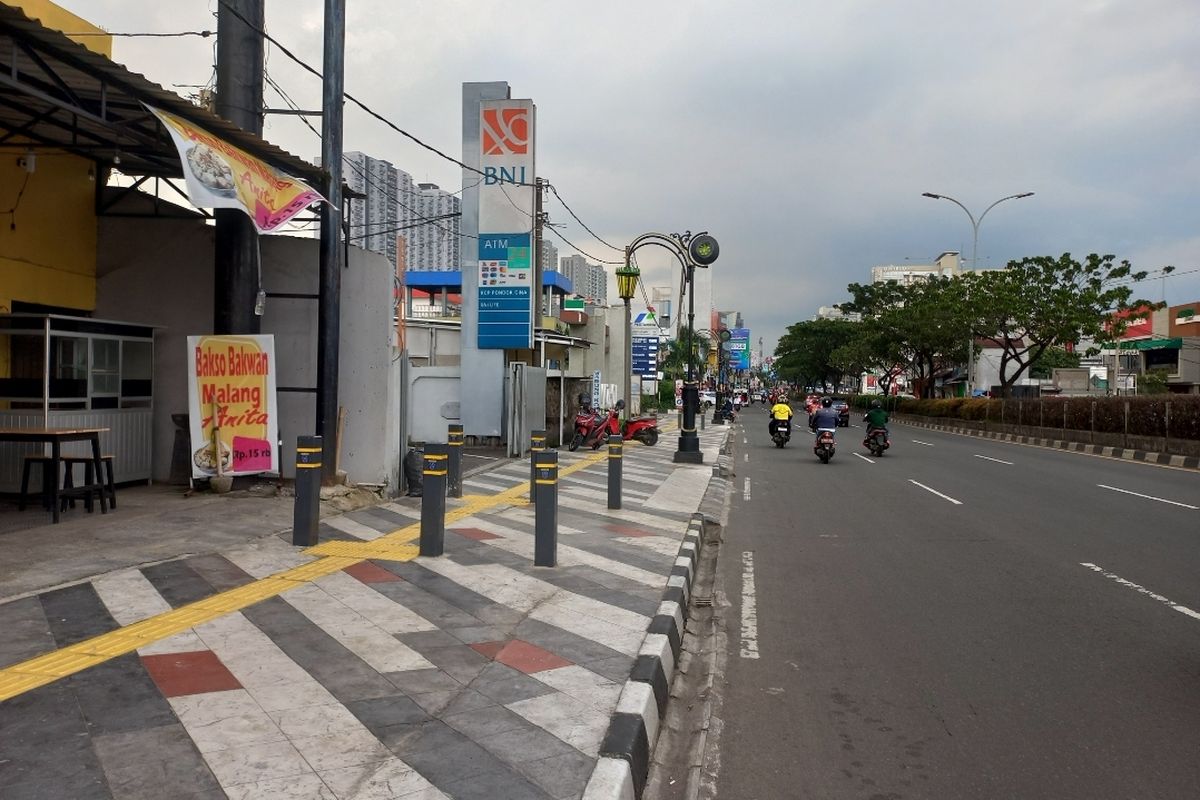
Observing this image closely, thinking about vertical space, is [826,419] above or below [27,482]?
above

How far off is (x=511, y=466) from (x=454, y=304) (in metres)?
40.5

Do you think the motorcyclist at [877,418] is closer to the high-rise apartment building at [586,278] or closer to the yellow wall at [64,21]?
the yellow wall at [64,21]

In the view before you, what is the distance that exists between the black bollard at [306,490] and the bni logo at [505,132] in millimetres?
12912

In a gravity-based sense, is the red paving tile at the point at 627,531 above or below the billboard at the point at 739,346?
below

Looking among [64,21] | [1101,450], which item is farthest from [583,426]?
[1101,450]

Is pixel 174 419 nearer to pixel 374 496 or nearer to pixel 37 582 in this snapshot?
pixel 374 496

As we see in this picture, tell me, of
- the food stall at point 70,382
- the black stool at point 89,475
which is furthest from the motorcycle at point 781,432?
the black stool at point 89,475

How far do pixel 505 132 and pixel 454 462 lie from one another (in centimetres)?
1036

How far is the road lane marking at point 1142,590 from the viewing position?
7.05m

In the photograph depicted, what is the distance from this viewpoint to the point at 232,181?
885 cm

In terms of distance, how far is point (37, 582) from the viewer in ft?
22.4

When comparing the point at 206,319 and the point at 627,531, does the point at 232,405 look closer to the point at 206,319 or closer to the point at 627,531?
the point at 206,319

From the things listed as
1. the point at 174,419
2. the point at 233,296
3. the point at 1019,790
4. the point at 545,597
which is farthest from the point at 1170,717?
the point at 174,419

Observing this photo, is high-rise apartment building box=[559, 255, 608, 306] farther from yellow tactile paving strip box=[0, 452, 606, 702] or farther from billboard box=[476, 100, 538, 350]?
yellow tactile paving strip box=[0, 452, 606, 702]
